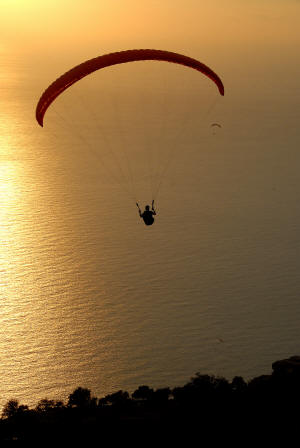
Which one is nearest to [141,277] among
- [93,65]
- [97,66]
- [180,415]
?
[180,415]

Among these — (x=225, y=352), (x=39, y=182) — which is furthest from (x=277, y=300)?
(x=39, y=182)

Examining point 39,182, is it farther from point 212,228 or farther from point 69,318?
point 69,318

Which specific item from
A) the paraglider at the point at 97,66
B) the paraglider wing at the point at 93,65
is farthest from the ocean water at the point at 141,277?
the paraglider wing at the point at 93,65

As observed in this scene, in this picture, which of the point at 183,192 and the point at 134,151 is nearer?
the point at 183,192

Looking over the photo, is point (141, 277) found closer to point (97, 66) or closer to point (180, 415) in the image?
point (180, 415)

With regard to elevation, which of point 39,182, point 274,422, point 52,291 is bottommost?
point 274,422

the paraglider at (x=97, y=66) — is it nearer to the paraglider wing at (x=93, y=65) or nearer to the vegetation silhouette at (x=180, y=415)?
the paraglider wing at (x=93, y=65)

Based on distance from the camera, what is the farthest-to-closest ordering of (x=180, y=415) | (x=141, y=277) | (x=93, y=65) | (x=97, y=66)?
(x=141, y=277) < (x=180, y=415) < (x=97, y=66) < (x=93, y=65)
